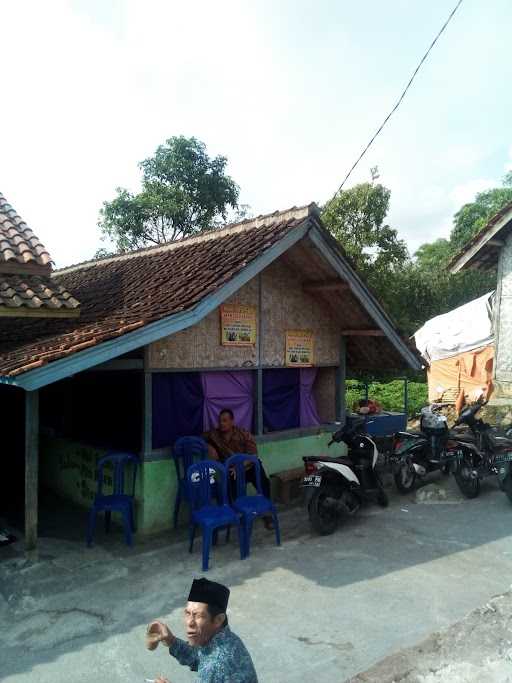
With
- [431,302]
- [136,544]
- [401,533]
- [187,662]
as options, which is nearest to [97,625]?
[136,544]

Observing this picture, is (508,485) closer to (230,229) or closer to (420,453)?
(420,453)

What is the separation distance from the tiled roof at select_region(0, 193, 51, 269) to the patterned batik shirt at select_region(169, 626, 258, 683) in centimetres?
658

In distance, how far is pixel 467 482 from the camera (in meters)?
8.19

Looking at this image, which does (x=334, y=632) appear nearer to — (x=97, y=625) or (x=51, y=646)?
(x=97, y=625)

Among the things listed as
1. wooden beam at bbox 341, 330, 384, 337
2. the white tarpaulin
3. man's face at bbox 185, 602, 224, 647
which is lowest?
man's face at bbox 185, 602, 224, 647

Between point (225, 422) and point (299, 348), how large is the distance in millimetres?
2088

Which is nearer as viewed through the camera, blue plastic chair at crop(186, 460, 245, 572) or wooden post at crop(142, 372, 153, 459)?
blue plastic chair at crop(186, 460, 245, 572)

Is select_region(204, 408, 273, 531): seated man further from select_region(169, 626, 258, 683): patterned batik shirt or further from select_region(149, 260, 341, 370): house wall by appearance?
select_region(169, 626, 258, 683): patterned batik shirt

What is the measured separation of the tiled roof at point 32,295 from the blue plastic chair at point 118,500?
7.17ft

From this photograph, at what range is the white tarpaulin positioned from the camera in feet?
56.0

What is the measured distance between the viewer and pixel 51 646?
4246 mm

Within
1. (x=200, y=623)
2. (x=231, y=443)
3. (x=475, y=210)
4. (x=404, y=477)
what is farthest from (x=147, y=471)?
(x=475, y=210)

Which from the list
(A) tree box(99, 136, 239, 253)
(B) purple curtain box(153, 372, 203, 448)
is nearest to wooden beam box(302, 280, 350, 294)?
(B) purple curtain box(153, 372, 203, 448)

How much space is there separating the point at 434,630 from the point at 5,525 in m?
5.43
